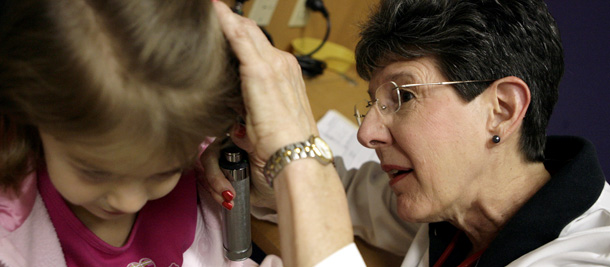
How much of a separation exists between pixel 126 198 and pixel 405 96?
577mm

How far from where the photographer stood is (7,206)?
0.60m

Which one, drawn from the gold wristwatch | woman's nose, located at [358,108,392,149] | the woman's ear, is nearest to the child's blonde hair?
the gold wristwatch

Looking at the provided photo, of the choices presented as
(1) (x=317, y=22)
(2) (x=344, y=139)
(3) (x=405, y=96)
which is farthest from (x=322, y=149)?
(1) (x=317, y=22)

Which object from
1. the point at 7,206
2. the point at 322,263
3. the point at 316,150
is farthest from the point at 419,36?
the point at 7,206

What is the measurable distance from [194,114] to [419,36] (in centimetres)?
53

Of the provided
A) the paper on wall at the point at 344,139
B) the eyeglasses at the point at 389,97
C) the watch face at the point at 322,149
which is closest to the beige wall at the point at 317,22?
the paper on wall at the point at 344,139

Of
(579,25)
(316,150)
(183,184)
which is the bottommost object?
(183,184)

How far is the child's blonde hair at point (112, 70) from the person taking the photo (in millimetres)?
469

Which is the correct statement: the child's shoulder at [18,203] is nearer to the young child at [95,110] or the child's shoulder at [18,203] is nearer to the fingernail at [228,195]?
the young child at [95,110]

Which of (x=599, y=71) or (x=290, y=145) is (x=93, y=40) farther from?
(x=599, y=71)

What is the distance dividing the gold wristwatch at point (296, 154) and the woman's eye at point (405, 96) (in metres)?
0.30

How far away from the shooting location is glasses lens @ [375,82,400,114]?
3.04ft

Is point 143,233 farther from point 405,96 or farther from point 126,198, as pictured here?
point 405,96

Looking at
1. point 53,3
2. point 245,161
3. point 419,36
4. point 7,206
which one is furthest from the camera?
point 419,36
